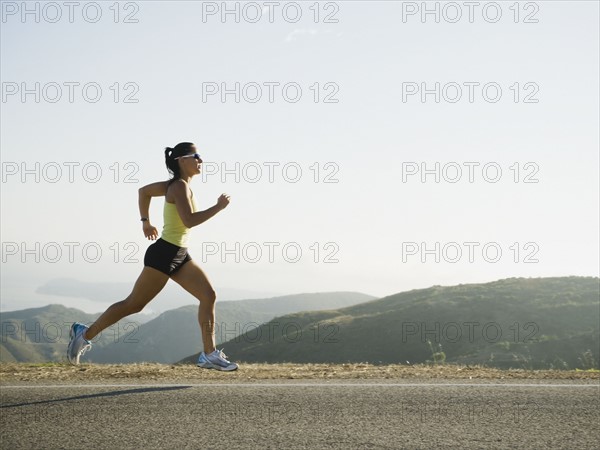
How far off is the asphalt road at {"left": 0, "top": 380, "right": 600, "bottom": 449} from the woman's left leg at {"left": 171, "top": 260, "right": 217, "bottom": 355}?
680 millimetres

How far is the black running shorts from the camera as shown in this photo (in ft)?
23.4

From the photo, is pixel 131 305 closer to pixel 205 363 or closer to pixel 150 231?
pixel 150 231

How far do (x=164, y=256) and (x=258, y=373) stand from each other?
2.21 meters

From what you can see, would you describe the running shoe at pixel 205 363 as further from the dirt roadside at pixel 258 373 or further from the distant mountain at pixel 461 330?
the distant mountain at pixel 461 330

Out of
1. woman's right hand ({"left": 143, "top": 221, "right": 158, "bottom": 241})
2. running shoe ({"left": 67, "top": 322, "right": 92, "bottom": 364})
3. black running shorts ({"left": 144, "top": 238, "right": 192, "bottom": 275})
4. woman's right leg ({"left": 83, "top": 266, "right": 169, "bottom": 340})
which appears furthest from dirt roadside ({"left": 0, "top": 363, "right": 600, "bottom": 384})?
woman's right hand ({"left": 143, "top": 221, "right": 158, "bottom": 241})

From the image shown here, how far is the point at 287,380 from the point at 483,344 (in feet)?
207

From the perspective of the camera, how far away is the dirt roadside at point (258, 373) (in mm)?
8055

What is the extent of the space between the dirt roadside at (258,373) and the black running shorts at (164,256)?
142 centimetres

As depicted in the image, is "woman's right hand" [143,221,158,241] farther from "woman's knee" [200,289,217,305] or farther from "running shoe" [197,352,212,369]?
"running shoe" [197,352,212,369]

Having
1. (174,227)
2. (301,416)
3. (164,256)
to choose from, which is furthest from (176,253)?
(301,416)

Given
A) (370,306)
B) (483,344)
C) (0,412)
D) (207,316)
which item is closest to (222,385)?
(207,316)

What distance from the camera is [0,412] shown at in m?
5.84

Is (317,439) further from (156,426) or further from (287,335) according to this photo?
(287,335)

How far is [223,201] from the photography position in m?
6.92
